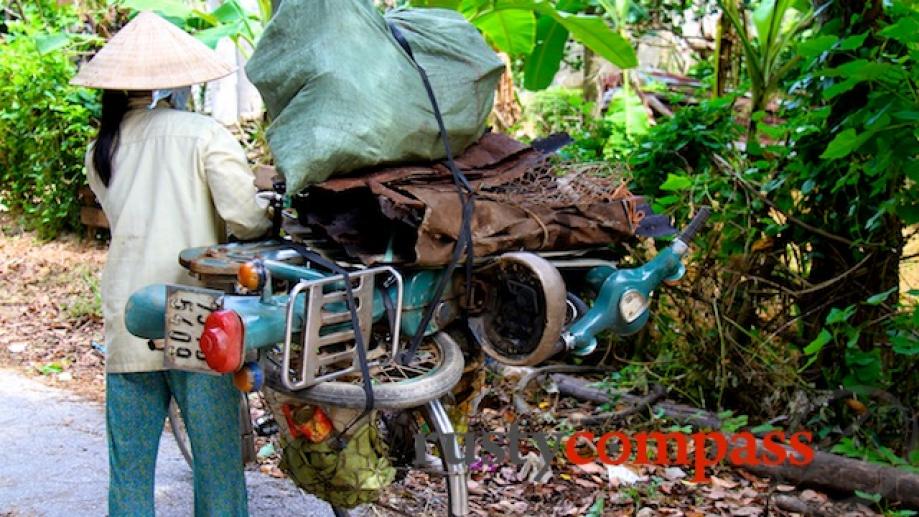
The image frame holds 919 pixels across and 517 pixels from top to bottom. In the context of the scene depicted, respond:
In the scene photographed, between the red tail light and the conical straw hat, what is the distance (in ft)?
3.37

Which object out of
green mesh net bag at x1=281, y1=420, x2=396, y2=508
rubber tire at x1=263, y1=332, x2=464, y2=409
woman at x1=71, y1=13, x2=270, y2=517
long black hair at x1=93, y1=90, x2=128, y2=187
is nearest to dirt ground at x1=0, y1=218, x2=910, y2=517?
green mesh net bag at x1=281, y1=420, x2=396, y2=508

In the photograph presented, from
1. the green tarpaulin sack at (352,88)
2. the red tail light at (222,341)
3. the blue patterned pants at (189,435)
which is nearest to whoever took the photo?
the red tail light at (222,341)

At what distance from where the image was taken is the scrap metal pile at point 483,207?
2.78 m

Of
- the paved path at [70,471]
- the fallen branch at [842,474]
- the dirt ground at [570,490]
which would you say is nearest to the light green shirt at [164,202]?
the dirt ground at [570,490]

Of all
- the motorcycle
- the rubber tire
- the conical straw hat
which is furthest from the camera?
the conical straw hat

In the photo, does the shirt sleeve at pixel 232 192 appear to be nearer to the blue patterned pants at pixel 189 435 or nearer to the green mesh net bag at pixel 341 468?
the blue patterned pants at pixel 189 435

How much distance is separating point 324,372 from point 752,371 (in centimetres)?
276

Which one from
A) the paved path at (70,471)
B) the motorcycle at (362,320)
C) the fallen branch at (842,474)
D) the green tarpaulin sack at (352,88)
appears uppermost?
the green tarpaulin sack at (352,88)

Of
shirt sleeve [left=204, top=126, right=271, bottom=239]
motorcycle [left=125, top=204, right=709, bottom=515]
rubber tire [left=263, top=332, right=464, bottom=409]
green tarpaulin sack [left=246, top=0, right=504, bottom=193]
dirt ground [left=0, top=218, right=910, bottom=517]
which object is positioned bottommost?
dirt ground [left=0, top=218, right=910, bottom=517]

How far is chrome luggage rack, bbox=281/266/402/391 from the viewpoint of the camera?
245 centimetres

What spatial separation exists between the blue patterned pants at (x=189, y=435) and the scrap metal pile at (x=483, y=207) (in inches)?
29.0

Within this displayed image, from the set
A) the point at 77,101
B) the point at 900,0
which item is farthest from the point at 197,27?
the point at 900,0

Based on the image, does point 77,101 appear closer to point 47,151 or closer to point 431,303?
point 47,151

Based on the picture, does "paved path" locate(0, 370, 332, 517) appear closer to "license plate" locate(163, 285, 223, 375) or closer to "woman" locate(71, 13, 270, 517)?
"woman" locate(71, 13, 270, 517)
